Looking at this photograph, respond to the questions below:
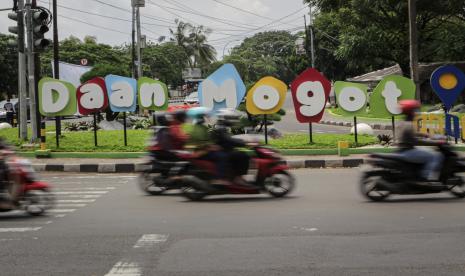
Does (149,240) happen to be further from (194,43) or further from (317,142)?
(194,43)

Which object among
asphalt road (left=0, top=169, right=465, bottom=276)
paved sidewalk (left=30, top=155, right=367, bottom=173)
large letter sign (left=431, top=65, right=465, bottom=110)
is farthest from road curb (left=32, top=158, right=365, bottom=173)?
asphalt road (left=0, top=169, right=465, bottom=276)

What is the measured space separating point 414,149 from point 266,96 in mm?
7797

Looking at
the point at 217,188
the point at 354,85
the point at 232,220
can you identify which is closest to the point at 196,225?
the point at 232,220

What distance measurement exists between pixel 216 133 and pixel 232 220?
188 cm

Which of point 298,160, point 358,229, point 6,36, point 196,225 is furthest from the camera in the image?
point 6,36

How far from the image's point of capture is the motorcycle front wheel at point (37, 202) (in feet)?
26.6

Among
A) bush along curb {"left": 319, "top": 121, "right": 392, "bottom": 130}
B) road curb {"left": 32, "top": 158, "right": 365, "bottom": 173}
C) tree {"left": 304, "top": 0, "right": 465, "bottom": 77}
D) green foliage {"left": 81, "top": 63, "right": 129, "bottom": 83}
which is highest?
tree {"left": 304, "top": 0, "right": 465, "bottom": 77}

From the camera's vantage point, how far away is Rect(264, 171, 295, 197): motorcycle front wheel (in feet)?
30.7

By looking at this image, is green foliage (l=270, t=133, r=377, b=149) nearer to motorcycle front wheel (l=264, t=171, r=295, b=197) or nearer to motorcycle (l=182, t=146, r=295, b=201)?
motorcycle front wheel (l=264, t=171, r=295, b=197)

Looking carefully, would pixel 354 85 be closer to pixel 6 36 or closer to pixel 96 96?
pixel 96 96

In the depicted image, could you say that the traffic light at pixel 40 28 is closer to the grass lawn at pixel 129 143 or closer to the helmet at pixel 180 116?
the grass lawn at pixel 129 143

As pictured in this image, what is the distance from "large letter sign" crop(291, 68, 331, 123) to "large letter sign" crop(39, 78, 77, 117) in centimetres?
611

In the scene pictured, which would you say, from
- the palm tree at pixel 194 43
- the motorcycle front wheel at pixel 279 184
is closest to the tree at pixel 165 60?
the palm tree at pixel 194 43

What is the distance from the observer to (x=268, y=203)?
884 centimetres
